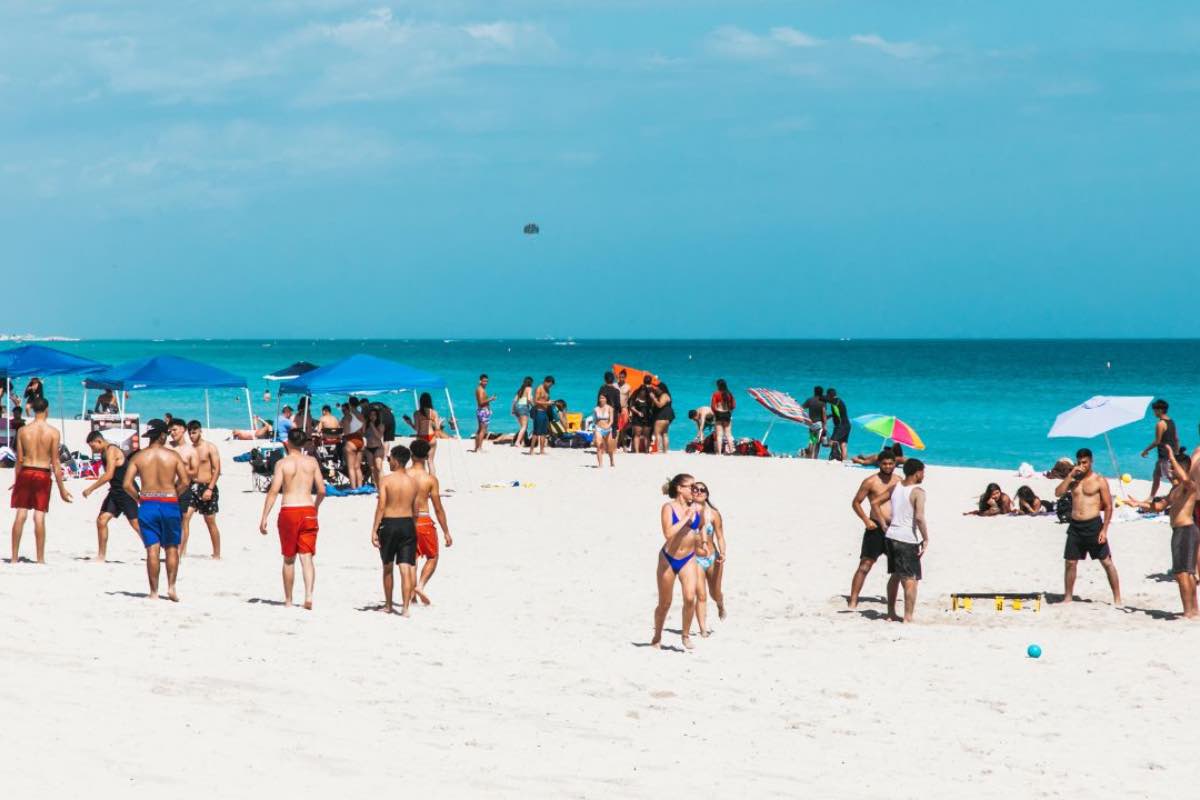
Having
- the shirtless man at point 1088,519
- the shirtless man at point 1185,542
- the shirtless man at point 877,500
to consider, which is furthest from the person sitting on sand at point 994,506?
the shirtless man at point 877,500

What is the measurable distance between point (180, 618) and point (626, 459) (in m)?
14.7

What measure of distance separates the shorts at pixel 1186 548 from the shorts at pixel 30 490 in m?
9.33

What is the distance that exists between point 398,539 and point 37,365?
47.1 ft

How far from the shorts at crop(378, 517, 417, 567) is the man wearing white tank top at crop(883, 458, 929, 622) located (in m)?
3.72

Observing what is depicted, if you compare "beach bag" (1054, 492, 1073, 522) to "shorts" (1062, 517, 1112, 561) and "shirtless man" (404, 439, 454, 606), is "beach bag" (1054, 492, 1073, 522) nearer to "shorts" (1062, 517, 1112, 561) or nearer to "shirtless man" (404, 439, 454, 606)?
"shorts" (1062, 517, 1112, 561)

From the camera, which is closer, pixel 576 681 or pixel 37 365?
pixel 576 681

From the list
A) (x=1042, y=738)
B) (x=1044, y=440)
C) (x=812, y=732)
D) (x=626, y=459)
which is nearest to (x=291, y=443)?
(x=812, y=732)

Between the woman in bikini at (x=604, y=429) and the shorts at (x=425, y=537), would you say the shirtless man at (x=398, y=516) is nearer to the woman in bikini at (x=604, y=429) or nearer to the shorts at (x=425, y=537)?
the shorts at (x=425, y=537)

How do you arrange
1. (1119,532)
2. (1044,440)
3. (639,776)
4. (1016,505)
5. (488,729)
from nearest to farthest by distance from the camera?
(639,776), (488,729), (1119,532), (1016,505), (1044,440)

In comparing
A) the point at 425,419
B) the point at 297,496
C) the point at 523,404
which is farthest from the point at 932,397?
the point at 297,496

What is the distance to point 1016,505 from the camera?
17.5 meters

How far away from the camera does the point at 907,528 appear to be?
1052cm

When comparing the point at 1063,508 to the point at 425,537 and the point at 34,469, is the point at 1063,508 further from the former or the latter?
the point at 34,469

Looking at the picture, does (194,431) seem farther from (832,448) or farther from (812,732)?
(832,448)
